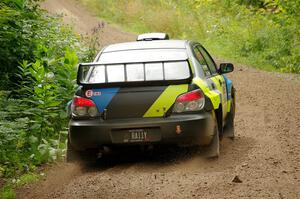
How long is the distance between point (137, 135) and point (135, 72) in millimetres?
775

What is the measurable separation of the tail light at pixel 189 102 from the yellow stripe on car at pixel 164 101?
6 centimetres

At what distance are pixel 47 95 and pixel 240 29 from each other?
53.1 ft

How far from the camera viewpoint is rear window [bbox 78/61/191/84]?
729 centimetres

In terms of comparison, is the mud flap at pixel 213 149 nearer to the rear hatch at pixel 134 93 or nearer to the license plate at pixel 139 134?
the rear hatch at pixel 134 93

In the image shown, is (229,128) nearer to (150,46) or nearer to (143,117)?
(150,46)

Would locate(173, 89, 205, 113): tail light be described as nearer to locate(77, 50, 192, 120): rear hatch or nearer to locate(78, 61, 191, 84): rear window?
locate(77, 50, 192, 120): rear hatch

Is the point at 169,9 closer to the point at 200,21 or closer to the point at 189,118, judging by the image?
the point at 200,21

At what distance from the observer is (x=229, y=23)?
1010 inches

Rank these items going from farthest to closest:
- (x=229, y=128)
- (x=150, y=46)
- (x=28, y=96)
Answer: (x=28, y=96)
(x=229, y=128)
(x=150, y=46)

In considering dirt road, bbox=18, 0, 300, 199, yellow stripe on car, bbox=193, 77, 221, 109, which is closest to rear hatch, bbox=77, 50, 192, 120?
yellow stripe on car, bbox=193, 77, 221, 109

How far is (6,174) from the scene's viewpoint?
25.2ft

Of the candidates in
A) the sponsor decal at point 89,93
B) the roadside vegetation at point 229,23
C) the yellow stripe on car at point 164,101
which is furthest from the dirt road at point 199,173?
the roadside vegetation at point 229,23

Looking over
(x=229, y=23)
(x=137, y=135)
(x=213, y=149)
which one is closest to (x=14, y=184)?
(x=137, y=135)

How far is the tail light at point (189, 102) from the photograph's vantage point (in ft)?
23.4
